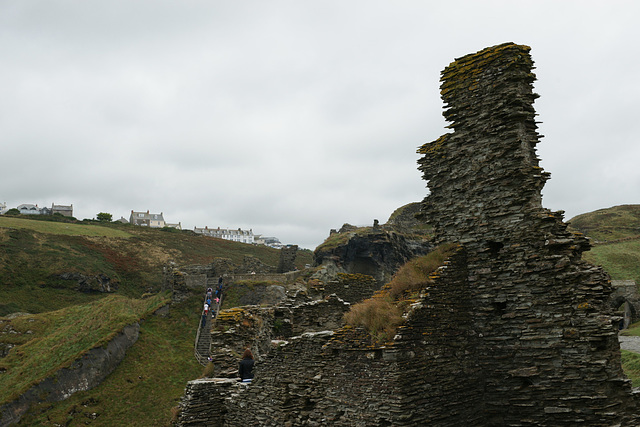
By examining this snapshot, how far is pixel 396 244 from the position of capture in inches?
2233

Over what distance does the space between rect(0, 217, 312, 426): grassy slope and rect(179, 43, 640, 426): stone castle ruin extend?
18360 mm

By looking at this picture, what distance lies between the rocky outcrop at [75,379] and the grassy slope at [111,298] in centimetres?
47

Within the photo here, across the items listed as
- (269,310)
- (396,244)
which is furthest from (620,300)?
(269,310)

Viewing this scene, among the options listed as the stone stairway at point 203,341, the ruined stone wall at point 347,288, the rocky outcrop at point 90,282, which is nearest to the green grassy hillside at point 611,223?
the stone stairway at point 203,341

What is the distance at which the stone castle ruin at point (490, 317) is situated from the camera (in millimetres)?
8086

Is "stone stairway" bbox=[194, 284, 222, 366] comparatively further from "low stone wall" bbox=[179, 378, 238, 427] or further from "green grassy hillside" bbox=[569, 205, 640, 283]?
"green grassy hillside" bbox=[569, 205, 640, 283]

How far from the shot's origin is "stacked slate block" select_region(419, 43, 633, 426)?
8.02 meters

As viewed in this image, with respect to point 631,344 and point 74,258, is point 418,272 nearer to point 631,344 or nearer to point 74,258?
point 631,344

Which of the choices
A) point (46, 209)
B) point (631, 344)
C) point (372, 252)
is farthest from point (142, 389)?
point (46, 209)

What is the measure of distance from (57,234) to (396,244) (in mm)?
64588

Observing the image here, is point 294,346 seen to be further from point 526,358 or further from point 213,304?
point 213,304

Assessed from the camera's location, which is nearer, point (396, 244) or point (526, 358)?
point (526, 358)

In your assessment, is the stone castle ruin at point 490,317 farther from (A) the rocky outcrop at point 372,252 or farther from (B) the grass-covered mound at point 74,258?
(B) the grass-covered mound at point 74,258

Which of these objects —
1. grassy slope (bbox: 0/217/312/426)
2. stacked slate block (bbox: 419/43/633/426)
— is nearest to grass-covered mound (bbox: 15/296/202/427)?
grassy slope (bbox: 0/217/312/426)
